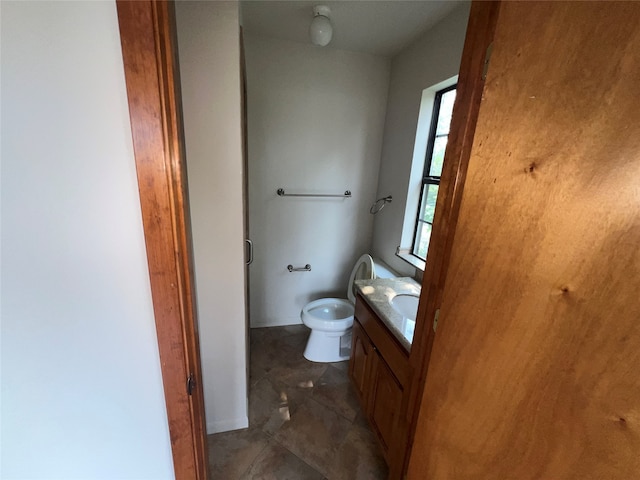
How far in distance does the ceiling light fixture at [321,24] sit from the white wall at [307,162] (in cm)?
47

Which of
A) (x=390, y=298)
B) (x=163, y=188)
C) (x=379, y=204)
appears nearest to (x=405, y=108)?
(x=379, y=204)

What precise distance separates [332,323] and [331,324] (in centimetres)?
1

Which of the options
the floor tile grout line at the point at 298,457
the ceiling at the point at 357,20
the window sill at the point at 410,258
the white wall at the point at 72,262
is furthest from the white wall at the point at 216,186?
the window sill at the point at 410,258

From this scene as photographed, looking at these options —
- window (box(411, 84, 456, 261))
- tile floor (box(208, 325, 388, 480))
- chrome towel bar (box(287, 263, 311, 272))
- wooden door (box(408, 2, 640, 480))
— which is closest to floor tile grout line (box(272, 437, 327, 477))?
tile floor (box(208, 325, 388, 480))

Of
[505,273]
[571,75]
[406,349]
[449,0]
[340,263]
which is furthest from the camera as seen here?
[340,263]

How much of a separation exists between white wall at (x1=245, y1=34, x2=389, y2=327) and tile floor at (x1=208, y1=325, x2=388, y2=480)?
0.72 m

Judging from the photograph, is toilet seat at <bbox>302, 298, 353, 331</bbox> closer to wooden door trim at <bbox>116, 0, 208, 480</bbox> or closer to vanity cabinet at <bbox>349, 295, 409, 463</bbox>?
vanity cabinet at <bbox>349, 295, 409, 463</bbox>

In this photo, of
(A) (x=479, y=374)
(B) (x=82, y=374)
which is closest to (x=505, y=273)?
(A) (x=479, y=374)

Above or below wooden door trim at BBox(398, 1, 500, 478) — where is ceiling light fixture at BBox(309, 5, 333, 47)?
above

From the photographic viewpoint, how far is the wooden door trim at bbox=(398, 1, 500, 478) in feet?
1.96

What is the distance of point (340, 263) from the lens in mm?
2674

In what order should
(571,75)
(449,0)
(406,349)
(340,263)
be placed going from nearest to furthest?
(571,75)
(406,349)
(449,0)
(340,263)

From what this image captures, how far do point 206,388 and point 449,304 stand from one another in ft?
4.85

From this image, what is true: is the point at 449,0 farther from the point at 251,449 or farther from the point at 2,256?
the point at 251,449
